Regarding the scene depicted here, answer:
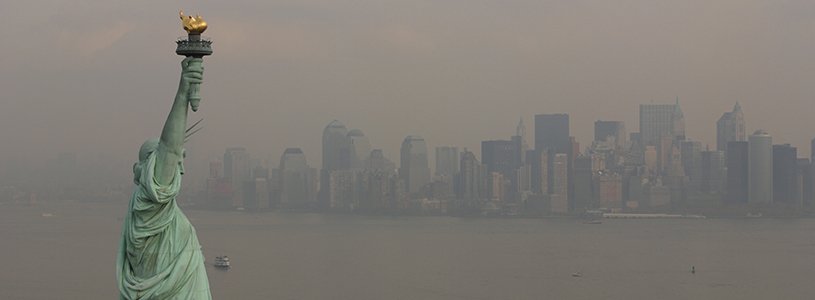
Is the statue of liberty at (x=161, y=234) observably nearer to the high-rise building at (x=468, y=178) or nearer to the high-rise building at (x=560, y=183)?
the high-rise building at (x=560, y=183)

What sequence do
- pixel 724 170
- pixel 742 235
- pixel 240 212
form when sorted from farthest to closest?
pixel 724 170 < pixel 240 212 < pixel 742 235

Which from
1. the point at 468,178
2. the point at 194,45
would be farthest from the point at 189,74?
the point at 468,178

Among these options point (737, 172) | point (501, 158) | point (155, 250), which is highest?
point (501, 158)

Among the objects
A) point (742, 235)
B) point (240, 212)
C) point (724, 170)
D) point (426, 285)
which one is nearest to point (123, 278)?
Result: point (426, 285)

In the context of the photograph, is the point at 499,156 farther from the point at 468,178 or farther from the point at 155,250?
the point at 155,250

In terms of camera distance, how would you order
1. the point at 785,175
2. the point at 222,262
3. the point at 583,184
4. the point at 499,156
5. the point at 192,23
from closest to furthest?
1. the point at 192,23
2. the point at 222,262
3. the point at 785,175
4. the point at 583,184
5. the point at 499,156

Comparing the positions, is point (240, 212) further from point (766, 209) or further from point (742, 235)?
point (766, 209)

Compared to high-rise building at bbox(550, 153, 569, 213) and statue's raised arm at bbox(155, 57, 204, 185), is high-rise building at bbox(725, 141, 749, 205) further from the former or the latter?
statue's raised arm at bbox(155, 57, 204, 185)
